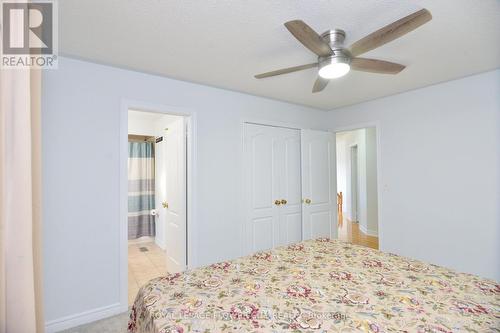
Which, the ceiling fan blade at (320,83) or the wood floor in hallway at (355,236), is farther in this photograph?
the wood floor in hallway at (355,236)

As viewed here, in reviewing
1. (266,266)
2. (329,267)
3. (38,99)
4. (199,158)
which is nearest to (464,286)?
(329,267)

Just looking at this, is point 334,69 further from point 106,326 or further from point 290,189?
point 106,326

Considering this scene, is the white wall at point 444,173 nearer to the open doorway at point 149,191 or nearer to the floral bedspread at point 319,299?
the floral bedspread at point 319,299

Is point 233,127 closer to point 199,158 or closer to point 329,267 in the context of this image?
point 199,158

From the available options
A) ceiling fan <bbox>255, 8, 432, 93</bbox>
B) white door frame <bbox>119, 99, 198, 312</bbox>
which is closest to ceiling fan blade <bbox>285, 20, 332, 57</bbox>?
ceiling fan <bbox>255, 8, 432, 93</bbox>

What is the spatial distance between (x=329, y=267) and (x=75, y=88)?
2.55 meters

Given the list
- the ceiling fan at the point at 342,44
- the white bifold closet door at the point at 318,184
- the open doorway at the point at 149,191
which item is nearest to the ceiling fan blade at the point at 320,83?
the ceiling fan at the point at 342,44

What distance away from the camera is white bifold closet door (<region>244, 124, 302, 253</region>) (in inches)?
130

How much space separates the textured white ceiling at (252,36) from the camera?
1.57m

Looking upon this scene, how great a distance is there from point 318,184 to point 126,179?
270 cm

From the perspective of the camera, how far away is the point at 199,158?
2908mm

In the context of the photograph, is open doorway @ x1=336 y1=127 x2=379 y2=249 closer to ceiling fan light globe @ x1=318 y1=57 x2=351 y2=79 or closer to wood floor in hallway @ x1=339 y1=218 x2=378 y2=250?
wood floor in hallway @ x1=339 y1=218 x2=378 y2=250

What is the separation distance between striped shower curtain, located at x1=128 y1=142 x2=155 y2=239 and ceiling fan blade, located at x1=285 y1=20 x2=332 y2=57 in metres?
4.13

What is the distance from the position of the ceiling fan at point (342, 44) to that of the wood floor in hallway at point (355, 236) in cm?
353
